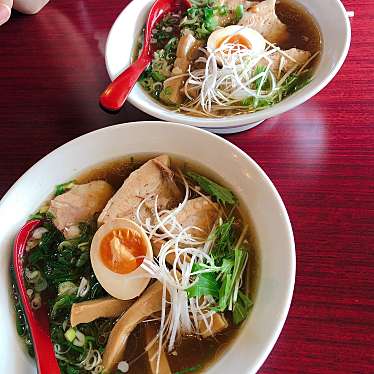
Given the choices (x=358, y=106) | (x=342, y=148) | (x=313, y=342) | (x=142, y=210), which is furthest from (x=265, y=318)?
(x=358, y=106)

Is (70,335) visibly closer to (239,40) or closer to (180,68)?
(180,68)

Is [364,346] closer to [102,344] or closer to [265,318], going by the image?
[265,318]

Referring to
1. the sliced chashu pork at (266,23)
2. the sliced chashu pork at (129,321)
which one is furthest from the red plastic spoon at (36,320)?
the sliced chashu pork at (266,23)

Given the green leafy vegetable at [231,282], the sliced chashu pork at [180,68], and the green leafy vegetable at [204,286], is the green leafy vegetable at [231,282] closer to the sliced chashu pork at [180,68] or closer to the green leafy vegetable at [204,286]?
the green leafy vegetable at [204,286]

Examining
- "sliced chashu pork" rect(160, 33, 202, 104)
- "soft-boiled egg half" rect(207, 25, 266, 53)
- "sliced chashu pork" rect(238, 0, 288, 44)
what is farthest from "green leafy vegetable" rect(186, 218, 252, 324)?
"sliced chashu pork" rect(238, 0, 288, 44)

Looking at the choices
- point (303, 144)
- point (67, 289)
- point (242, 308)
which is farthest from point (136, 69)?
point (242, 308)

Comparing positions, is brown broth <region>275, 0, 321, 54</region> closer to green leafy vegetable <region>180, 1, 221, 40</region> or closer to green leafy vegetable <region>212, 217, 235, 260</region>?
green leafy vegetable <region>180, 1, 221, 40</region>
